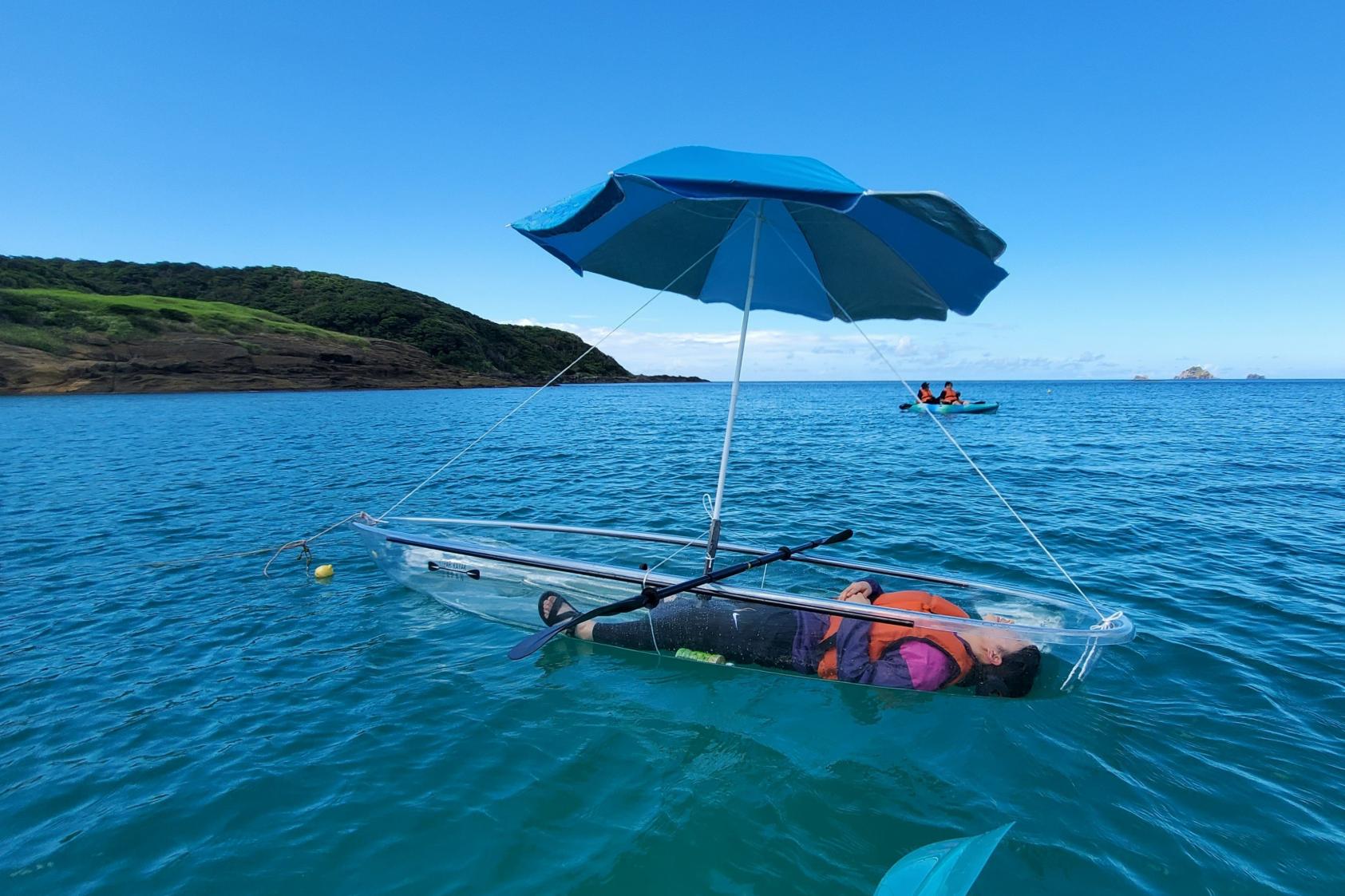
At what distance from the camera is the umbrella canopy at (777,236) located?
464 cm

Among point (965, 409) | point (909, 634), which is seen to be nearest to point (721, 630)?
point (909, 634)

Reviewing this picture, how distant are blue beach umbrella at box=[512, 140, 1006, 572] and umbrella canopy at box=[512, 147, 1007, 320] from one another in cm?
1

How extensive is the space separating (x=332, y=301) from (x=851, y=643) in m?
135

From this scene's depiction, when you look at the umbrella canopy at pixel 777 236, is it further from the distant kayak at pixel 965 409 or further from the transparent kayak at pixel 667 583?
the distant kayak at pixel 965 409

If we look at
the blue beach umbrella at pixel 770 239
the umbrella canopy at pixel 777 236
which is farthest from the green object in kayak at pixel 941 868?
the umbrella canopy at pixel 777 236

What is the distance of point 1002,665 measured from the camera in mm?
5422

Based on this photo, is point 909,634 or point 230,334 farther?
point 230,334

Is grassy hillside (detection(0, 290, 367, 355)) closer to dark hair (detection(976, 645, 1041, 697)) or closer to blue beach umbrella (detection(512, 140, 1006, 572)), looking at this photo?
blue beach umbrella (detection(512, 140, 1006, 572))

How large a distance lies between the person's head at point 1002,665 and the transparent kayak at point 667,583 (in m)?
0.07

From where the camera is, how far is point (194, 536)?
11258 mm

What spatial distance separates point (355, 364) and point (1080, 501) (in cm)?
8686

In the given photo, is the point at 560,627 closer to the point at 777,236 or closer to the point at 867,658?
the point at 867,658

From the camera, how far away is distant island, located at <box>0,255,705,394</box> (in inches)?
2331

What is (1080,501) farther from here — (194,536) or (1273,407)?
(1273,407)
